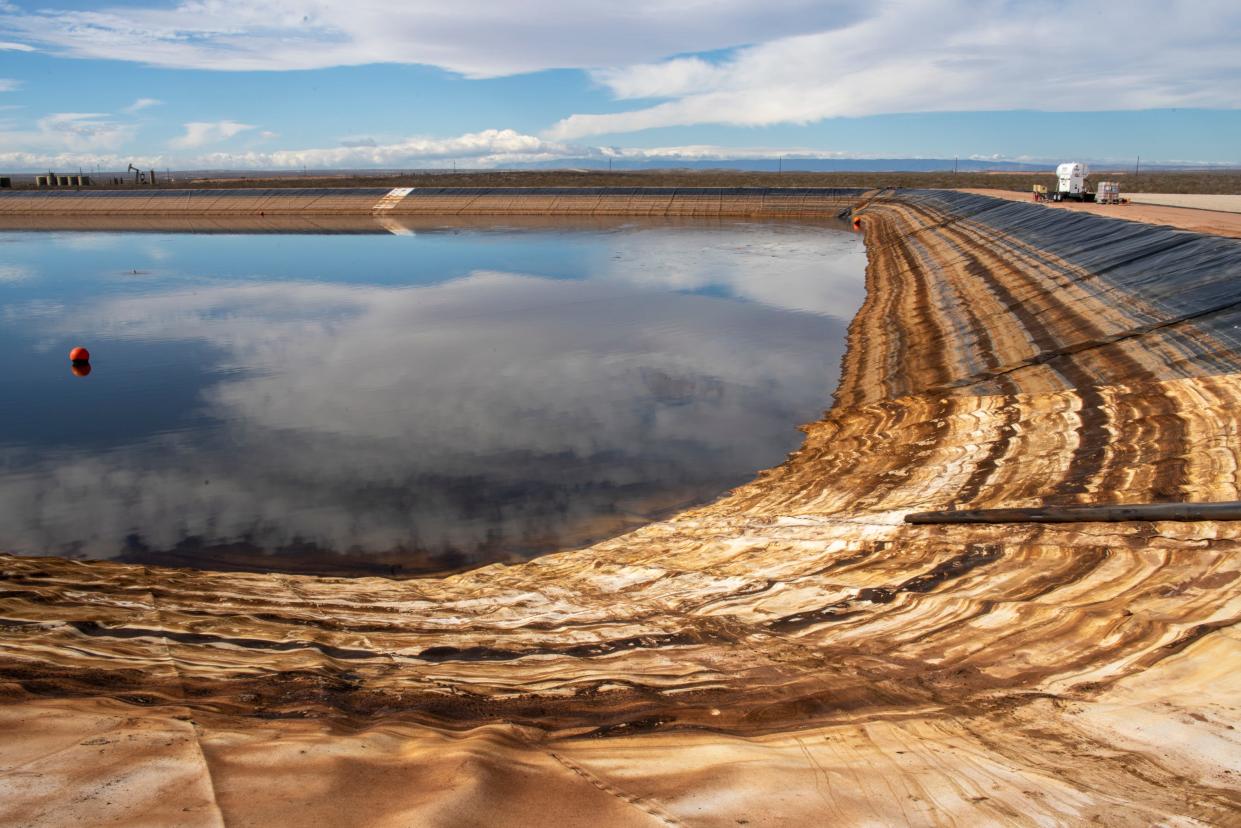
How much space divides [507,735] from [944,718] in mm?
2687

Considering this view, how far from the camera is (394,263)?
128 ft

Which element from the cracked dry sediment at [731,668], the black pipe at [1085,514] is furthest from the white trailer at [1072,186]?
the black pipe at [1085,514]

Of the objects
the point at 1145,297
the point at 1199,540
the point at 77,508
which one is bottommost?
the point at 77,508

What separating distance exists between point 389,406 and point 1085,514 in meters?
11.6

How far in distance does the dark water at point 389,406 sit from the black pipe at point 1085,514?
365cm

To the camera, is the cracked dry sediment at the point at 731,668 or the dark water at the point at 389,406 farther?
the dark water at the point at 389,406

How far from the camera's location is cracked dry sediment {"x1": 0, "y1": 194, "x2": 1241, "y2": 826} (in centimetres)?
462

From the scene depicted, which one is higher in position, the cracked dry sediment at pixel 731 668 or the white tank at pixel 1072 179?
the white tank at pixel 1072 179

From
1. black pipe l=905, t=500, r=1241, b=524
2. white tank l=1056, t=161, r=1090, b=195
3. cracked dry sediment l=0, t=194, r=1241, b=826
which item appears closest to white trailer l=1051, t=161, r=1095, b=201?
white tank l=1056, t=161, r=1090, b=195

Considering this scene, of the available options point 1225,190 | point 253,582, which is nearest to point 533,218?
point 1225,190

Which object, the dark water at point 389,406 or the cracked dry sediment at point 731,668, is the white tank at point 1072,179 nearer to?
the dark water at point 389,406

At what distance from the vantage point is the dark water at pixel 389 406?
1134cm

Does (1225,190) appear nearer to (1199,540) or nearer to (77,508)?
(1199,540)

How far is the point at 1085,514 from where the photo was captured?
8.53 meters
